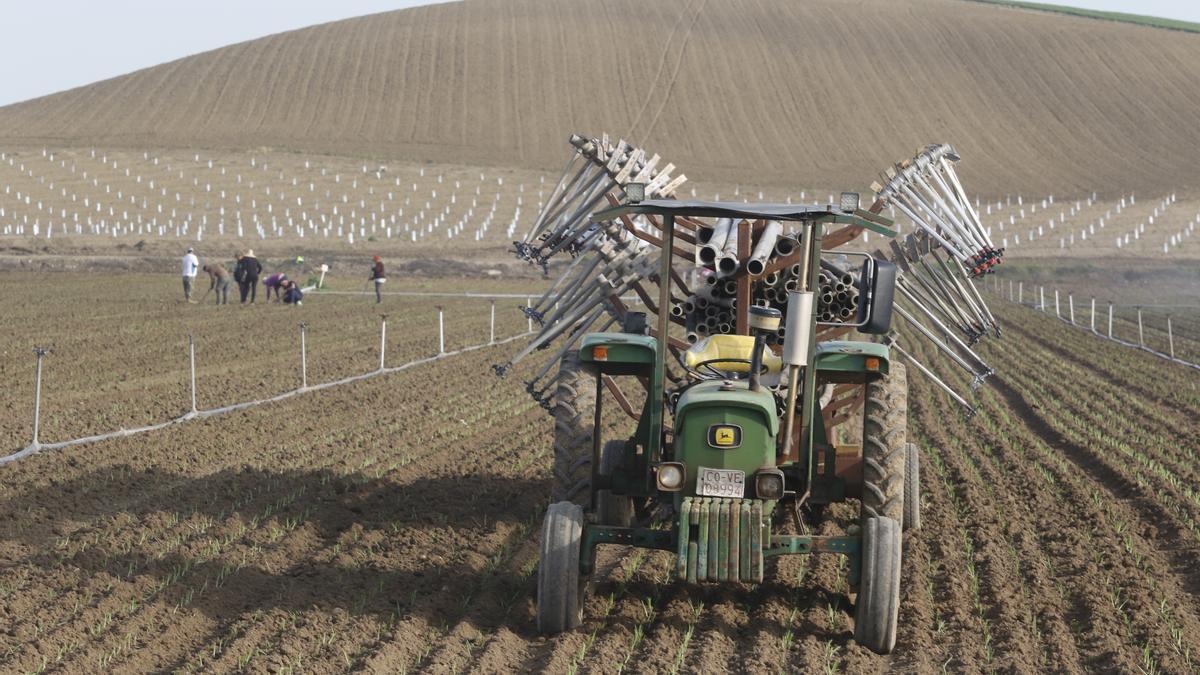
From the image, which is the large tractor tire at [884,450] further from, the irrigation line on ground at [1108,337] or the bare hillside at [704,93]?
the bare hillside at [704,93]

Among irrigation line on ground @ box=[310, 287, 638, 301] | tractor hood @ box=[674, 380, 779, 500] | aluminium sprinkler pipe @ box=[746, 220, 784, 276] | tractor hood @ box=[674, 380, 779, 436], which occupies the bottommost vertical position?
irrigation line on ground @ box=[310, 287, 638, 301]

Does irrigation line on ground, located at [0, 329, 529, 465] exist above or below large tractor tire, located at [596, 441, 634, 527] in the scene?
below

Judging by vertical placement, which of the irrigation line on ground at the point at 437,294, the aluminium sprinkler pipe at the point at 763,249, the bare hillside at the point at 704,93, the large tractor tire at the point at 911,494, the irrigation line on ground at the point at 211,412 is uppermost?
the bare hillside at the point at 704,93

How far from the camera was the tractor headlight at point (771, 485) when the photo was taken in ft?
25.3

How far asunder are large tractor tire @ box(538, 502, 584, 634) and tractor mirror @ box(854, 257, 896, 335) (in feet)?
5.82

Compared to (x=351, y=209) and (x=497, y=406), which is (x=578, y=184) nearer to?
(x=497, y=406)

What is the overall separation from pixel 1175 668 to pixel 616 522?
3580 millimetres

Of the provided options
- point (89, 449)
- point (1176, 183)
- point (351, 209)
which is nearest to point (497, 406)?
point (89, 449)

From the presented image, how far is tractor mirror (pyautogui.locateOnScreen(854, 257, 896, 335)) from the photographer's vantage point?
7.52m

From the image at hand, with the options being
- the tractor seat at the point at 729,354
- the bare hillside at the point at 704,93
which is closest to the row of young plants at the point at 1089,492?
the tractor seat at the point at 729,354

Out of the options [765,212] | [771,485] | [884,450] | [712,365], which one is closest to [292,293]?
[712,365]

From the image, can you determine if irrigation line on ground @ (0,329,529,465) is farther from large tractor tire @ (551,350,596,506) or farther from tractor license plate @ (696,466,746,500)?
tractor license plate @ (696,466,746,500)

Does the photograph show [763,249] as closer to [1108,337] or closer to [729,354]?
[729,354]

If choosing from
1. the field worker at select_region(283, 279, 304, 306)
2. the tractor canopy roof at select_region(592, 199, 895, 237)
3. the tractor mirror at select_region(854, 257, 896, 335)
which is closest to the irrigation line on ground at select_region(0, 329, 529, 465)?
the tractor canopy roof at select_region(592, 199, 895, 237)
